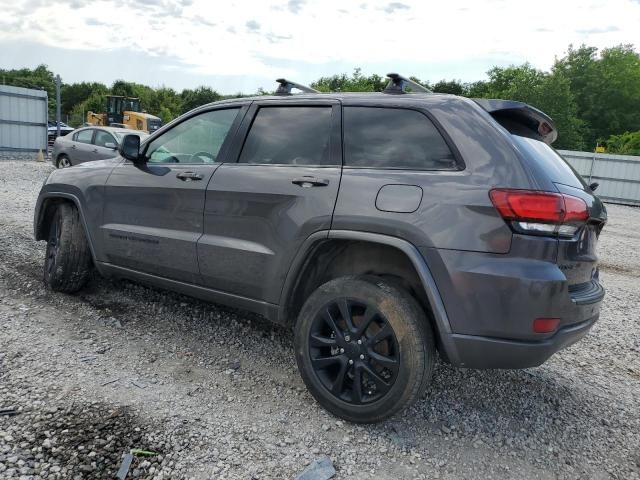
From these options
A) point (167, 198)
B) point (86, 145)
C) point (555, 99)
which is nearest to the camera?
point (167, 198)

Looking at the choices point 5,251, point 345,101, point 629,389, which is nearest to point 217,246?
point 345,101

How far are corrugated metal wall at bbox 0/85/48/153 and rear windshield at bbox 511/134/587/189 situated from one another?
68.1 feet

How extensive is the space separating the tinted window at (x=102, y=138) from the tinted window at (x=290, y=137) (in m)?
11.0

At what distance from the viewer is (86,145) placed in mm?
13797

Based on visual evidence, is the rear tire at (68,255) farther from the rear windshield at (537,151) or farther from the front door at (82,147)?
the front door at (82,147)

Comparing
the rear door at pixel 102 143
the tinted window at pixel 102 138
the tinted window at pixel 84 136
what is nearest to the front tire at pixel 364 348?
the rear door at pixel 102 143

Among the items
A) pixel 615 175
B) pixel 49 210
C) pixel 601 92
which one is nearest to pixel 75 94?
pixel 601 92

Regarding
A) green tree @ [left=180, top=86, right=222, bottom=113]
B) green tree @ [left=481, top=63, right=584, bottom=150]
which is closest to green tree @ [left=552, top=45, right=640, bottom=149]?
green tree @ [left=481, top=63, right=584, bottom=150]

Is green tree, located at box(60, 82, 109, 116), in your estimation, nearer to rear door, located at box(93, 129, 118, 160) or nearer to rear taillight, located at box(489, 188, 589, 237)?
rear door, located at box(93, 129, 118, 160)

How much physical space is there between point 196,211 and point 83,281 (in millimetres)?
1699

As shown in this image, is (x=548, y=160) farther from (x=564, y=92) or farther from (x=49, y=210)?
(x=564, y=92)

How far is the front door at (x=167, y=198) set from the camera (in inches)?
140

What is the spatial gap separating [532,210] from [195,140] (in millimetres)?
2428

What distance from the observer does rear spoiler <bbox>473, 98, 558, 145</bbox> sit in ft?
9.13
